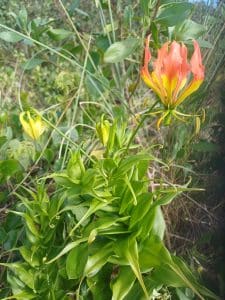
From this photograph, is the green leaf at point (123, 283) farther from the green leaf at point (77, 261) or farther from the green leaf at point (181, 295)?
the green leaf at point (181, 295)

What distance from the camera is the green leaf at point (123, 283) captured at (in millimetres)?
908

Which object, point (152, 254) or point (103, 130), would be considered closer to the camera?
point (152, 254)

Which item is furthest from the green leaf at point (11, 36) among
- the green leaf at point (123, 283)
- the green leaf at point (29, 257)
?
the green leaf at point (123, 283)

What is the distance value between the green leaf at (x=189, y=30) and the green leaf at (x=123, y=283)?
46cm

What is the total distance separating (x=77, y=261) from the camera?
0.94 meters

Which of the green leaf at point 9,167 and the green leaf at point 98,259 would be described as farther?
the green leaf at point 9,167

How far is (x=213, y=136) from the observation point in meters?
1.21

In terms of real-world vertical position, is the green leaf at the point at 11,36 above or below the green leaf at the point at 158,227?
above

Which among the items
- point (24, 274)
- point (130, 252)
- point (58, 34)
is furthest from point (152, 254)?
point (58, 34)

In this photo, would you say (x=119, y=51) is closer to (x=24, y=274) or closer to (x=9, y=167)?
(x=9, y=167)

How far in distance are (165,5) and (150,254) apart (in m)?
0.48

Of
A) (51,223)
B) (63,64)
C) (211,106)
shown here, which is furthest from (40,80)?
(51,223)

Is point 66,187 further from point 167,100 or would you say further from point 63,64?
point 63,64

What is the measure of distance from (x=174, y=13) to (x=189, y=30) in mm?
54
